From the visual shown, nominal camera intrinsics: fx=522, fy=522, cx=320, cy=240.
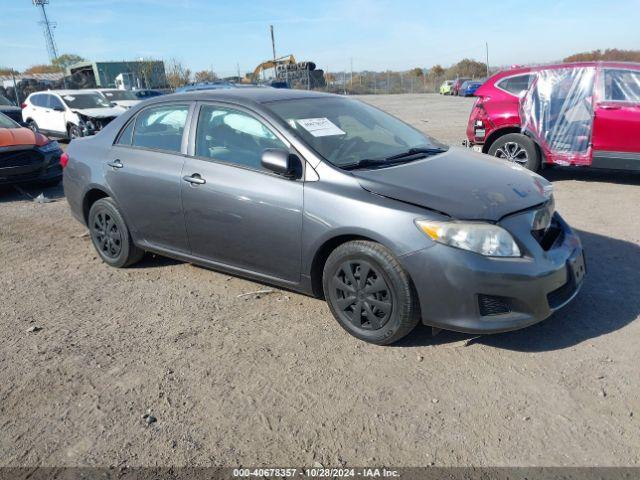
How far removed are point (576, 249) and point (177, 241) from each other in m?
3.06

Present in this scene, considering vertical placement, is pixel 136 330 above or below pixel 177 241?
below

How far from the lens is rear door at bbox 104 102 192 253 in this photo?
169 inches

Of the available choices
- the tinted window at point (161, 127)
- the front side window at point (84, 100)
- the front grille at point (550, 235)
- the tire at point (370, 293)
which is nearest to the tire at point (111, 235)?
the tinted window at point (161, 127)

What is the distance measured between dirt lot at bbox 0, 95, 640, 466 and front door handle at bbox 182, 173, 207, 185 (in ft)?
3.13

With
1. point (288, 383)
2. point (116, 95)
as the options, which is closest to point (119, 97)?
point (116, 95)

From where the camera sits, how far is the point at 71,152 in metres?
5.27

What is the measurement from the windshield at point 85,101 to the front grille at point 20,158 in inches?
280

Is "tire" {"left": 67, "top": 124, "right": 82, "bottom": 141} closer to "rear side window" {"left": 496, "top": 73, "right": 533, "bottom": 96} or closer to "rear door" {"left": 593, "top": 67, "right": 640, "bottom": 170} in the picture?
"rear side window" {"left": 496, "top": 73, "right": 533, "bottom": 96}

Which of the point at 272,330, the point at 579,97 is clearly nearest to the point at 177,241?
the point at 272,330

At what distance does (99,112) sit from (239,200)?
12.2m

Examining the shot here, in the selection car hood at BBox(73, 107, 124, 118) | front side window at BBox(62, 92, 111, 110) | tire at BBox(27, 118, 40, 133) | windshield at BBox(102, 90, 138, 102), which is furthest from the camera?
windshield at BBox(102, 90, 138, 102)

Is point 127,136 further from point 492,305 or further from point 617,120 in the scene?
point 617,120

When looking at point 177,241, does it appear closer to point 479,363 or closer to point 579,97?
point 479,363

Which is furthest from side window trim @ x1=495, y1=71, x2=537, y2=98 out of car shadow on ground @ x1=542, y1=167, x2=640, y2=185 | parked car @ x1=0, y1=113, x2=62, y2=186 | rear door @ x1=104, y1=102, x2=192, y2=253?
parked car @ x1=0, y1=113, x2=62, y2=186
